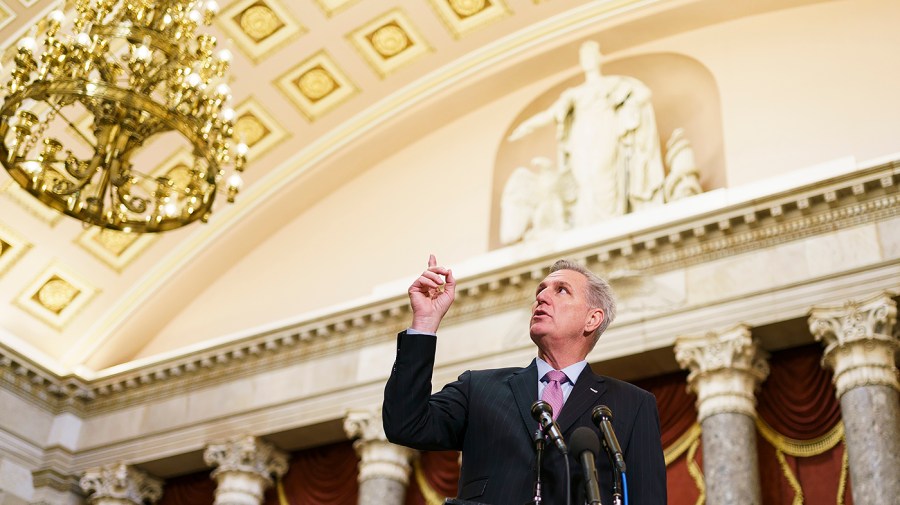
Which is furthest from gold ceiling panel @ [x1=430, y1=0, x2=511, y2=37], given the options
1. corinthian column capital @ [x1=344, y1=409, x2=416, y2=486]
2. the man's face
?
the man's face

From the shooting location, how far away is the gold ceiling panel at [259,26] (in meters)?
11.7

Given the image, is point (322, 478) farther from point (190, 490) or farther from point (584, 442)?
point (584, 442)

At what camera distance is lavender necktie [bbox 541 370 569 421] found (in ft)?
9.55

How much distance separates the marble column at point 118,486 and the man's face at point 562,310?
966 cm

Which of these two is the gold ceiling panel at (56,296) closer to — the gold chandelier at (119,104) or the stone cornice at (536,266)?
the stone cornice at (536,266)

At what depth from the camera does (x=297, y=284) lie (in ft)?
40.9

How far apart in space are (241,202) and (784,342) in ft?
20.7

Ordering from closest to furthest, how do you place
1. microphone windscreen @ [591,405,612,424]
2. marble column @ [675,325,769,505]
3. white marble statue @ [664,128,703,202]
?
microphone windscreen @ [591,405,612,424] → marble column @ [675,325,769,505] → white marble statue @ [664,128,703,202]

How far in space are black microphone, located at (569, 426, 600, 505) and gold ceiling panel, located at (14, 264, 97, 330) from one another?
1085 cm

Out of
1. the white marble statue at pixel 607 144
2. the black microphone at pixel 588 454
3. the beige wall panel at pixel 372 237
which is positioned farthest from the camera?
the beige wall panel at pixel 372 237

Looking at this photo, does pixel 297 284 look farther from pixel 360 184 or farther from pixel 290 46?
pixel 290 46

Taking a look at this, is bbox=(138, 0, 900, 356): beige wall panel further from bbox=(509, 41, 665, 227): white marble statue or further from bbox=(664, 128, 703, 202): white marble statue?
bbox=(509, 41, 665, 227): white marble statue

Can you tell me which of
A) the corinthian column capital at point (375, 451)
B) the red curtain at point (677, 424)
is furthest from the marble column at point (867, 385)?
the corinthian column capital at point (375, 451)

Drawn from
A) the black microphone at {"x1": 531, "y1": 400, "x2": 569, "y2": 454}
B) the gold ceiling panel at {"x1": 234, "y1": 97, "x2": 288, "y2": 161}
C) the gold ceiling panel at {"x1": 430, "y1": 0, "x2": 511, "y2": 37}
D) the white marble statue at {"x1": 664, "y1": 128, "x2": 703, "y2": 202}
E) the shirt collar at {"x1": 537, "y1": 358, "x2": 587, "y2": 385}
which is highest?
the gold ceiling panel at {"x1": 430, "y1": 0, "x2": 511, "y2": 37}
